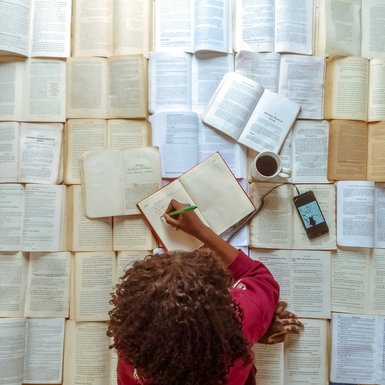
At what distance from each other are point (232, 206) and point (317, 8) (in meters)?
0.60

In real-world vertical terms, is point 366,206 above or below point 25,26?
below

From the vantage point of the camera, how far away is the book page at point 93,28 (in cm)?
118

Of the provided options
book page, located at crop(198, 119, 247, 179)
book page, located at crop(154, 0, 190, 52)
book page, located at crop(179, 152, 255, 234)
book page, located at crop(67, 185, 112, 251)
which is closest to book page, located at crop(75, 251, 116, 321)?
book page, located at crop(67, 185, 112, 251)

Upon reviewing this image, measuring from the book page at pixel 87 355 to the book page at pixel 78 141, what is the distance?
0.39m

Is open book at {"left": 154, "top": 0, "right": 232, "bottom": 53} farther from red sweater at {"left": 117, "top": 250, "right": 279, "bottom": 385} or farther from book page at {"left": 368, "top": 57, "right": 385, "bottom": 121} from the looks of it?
red sweater at {"left": 117, "top": 250, "right": 279, "bottom": 385}

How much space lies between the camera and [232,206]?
3.76ft

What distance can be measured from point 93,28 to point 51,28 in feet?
0.38

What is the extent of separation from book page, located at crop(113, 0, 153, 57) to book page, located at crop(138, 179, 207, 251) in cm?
38

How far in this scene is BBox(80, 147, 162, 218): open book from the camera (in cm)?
115

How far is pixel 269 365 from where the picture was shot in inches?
45.1

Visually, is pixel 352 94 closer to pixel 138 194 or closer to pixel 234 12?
pixel 234 12

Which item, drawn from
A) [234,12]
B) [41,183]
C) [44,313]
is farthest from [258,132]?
[44,313]

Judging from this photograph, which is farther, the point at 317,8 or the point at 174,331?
the point at 317,8

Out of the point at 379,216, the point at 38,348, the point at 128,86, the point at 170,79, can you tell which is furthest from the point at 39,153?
the point at 379,216
